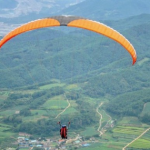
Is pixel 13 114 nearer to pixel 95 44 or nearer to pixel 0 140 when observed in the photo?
pixel 0 140

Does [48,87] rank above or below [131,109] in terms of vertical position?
above

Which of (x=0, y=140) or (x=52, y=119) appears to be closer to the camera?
(x=0, y=140)

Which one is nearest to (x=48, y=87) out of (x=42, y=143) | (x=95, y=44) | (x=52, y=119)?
(x=52, y=119)

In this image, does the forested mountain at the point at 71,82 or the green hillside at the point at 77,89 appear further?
the forested mountain at the point at 71,82

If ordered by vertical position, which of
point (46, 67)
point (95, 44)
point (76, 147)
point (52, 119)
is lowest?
point (76, 147)

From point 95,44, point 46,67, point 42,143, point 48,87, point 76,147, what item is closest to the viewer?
point 76,147

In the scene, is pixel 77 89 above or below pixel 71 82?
below

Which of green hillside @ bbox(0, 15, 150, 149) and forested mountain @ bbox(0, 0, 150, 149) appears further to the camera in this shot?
forested mountain @ bbox(0, 0, 150, 149)

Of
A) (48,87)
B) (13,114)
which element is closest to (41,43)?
(48,87)

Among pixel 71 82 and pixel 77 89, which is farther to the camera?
pixel 71 82

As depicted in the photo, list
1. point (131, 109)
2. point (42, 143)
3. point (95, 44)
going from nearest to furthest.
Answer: point (42, 143) → point (131, 109) → point (95, 44)
